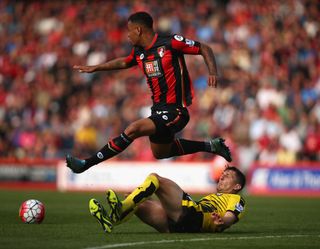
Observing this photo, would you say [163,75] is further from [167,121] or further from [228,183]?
[228,183]

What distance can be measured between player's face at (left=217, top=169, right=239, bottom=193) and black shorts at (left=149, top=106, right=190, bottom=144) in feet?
4.06

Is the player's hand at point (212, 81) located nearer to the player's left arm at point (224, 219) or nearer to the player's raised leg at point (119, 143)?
the player's raised leg at point (119, 143)

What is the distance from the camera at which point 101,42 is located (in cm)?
2680

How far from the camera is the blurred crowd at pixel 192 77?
73.3 feet

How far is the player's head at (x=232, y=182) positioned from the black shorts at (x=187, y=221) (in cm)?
62

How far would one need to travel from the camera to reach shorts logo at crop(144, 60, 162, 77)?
36.5 feet

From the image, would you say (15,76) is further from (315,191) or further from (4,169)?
(315,191)

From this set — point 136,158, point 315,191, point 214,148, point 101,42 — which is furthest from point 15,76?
point 214,148

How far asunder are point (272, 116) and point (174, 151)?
35.8 feet

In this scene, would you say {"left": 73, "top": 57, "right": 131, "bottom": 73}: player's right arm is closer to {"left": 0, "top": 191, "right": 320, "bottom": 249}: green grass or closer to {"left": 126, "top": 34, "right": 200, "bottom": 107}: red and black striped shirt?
{"left": 126, "top": 34, "right": 200, "bottom": 107}: red and black striped shirt

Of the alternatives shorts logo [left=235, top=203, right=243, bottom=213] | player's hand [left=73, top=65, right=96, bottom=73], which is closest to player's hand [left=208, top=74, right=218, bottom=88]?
shorts logo [left=235, top=203, right=243, bottom=213]

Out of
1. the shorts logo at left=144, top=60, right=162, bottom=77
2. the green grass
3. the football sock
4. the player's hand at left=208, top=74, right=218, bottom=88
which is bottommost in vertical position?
the green grass

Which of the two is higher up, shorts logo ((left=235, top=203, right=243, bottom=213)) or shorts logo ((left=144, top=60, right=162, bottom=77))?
shorts logo ((left=144, top=60, right=162, bottom=77))

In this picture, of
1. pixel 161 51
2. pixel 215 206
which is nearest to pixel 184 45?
pixel 161 51
